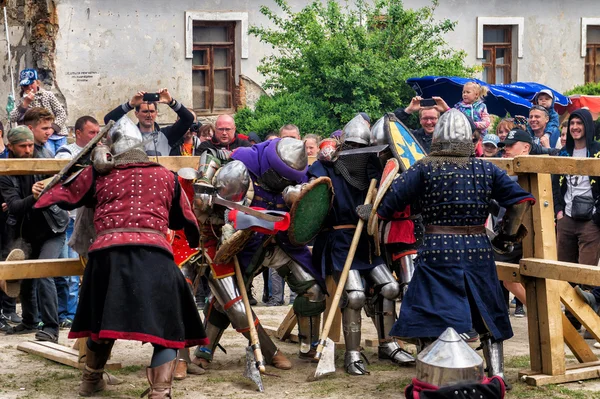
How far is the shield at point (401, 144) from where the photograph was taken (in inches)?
274

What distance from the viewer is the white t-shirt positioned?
830cm

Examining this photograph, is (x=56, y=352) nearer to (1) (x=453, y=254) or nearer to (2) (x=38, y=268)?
A: (2) (x=38, y=268)

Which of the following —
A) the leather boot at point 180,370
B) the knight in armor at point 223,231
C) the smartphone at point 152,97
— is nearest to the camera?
the knight in armor at point 223,231

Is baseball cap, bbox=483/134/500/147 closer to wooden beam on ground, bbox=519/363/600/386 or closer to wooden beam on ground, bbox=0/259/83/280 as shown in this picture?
wooden beam on ground, bbox=519/363/600/386

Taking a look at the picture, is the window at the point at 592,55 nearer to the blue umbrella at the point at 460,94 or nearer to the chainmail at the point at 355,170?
the blue umbrella at the point at 460,94

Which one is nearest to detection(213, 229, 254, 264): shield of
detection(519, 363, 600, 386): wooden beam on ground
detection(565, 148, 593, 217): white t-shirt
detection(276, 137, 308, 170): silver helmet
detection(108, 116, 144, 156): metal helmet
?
detection(276, 137, 308, 170): silver helmet

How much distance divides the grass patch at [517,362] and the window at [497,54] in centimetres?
1300

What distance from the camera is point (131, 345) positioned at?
7.90 meters

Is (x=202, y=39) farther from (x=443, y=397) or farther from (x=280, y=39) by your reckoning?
(x=443, y=397)

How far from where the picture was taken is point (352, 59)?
50.3 ft

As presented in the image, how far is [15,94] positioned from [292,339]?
344 inches

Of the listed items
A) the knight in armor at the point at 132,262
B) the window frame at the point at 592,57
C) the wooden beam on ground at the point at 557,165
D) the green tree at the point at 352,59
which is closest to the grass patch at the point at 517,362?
the wooden beam on ground at the point at 557,165

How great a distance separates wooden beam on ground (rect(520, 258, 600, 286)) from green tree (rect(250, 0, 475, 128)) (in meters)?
8.63

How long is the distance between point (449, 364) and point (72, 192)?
107 inches
